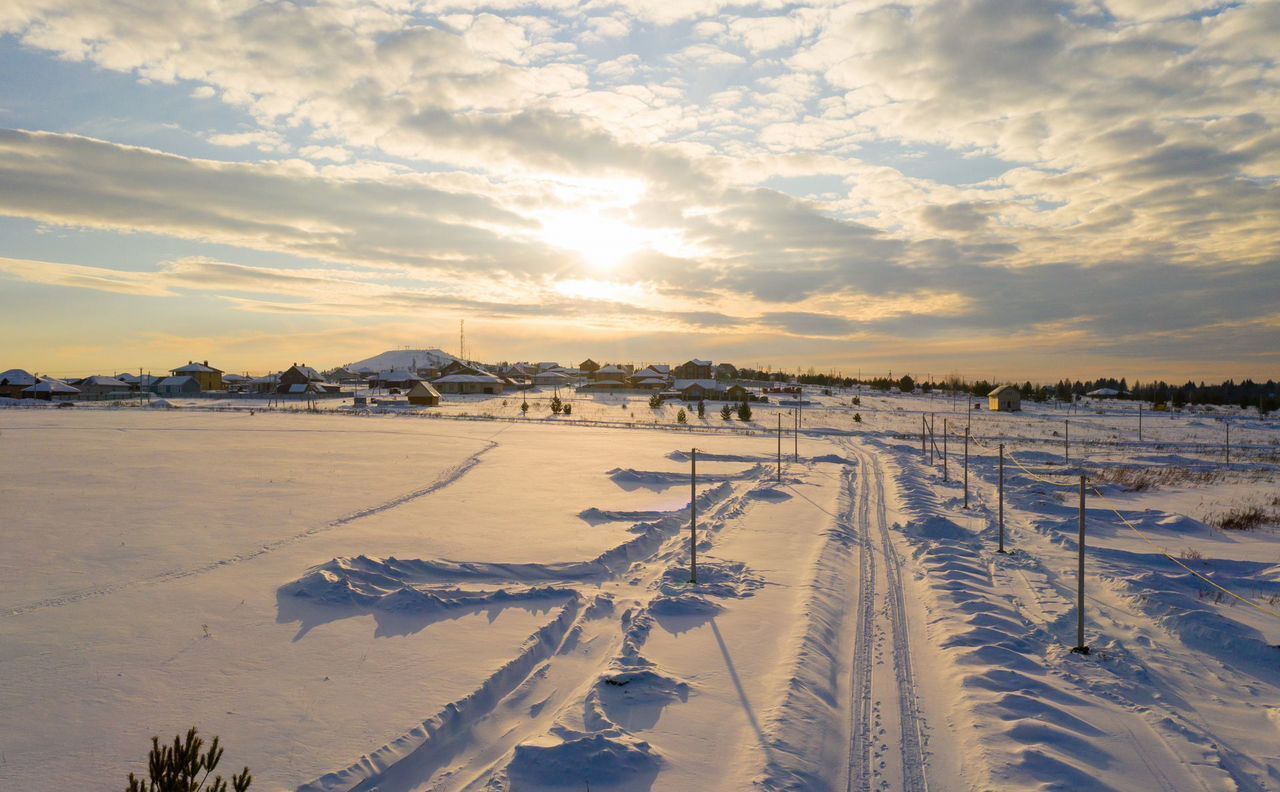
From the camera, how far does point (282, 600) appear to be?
10.5 m

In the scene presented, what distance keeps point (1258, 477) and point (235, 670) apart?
3374 cm

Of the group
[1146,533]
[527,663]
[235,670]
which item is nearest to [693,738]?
[527,663]

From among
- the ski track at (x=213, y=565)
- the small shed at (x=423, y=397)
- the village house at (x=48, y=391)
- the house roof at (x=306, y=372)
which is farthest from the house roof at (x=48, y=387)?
the ski track at (x=213, y=565)

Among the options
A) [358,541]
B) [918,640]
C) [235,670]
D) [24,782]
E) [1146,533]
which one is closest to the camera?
[24,782]

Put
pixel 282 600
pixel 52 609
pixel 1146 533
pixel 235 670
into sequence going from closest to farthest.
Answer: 1. pixel 235 670
2. pixel 52 609
3. pixel 282 600
4. pixel 1146 533

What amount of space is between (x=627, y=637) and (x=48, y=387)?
102369 millimetres

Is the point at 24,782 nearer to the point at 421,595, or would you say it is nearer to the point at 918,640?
the point at 421,595

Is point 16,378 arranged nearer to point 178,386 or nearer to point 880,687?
point 178,386

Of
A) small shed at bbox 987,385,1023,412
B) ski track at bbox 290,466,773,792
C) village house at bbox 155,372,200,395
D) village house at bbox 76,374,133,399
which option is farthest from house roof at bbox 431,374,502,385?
ski track at bbox 290,466,773,792

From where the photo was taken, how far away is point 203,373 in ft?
362

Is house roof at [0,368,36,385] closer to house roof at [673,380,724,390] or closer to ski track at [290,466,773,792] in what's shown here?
house roof at [673,380,724,390]

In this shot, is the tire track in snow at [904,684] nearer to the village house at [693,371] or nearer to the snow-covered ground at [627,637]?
the snow-covered ground at [627,637]

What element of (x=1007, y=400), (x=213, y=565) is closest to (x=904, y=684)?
(x=213, y=565)

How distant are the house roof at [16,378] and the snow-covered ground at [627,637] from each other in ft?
267
